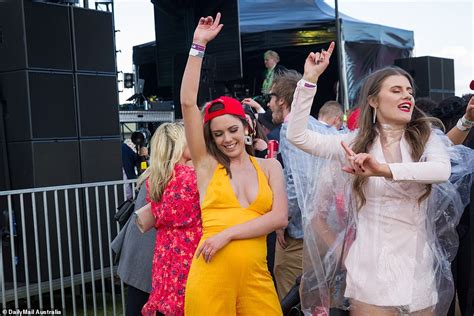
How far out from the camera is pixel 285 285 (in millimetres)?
4141

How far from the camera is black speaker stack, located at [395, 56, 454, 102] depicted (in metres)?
13.7

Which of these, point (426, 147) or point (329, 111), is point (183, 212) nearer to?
point (426, 147)

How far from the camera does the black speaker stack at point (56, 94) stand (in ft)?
19.2

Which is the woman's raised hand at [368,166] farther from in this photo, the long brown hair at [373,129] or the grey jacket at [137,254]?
the grey jacket at [137,254]

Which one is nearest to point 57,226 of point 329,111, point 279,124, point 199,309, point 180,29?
point 279,124

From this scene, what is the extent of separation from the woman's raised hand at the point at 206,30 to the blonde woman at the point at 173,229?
80 cm

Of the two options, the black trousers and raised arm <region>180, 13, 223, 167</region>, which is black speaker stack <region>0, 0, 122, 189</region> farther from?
raised arm <region>180, 13, 223, 167</region>

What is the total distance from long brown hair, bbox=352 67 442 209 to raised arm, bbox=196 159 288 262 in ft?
1.49

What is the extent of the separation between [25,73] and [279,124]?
266 cm

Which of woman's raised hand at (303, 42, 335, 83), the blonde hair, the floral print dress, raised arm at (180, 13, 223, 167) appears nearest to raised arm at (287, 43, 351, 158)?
woman's raised hand at (303, 42, 335, 83)

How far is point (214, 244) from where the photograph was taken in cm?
275

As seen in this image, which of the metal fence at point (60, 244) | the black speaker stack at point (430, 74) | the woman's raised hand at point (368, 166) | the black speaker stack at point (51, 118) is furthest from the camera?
the black speaker stack at point (430, 74)

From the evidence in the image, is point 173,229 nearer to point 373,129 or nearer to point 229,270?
point 229,270

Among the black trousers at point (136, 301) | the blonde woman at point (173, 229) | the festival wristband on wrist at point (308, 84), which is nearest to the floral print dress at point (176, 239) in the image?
the blonde woman at point (173, 229)
